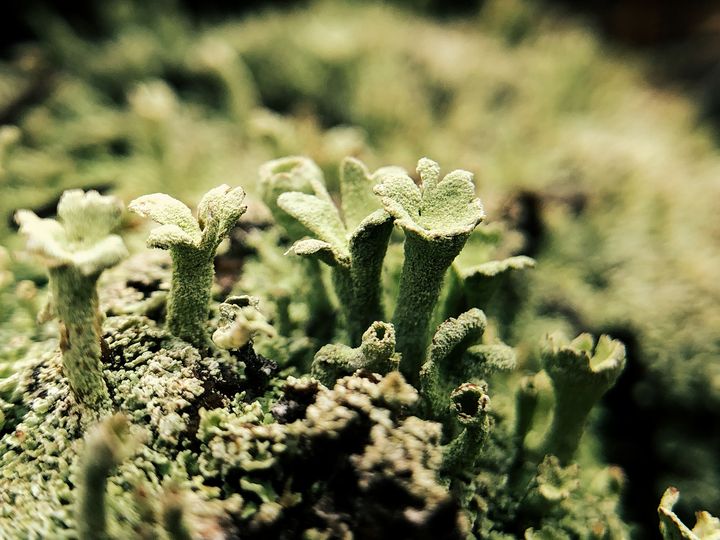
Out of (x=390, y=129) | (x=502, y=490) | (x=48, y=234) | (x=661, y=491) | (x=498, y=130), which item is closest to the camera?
(x=48, y=234)

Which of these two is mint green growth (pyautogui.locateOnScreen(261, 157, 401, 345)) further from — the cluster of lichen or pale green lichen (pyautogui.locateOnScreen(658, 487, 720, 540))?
pale green lichen (pyautogui.locateOnScreen(658, 487, 720, 540))

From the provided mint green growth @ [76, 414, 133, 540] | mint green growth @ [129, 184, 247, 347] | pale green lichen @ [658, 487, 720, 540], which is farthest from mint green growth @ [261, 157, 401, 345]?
pale green lichen @ [658, 487, 720, 540]

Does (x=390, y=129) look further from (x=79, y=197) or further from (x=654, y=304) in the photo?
(x=79, y=197)

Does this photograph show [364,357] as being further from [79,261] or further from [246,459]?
[79,261]

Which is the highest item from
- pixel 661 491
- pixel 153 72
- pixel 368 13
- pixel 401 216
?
pixel 401 216

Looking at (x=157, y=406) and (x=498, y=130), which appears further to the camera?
(x=498, y=130)

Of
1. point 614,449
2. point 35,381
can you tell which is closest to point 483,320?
point 35,381
